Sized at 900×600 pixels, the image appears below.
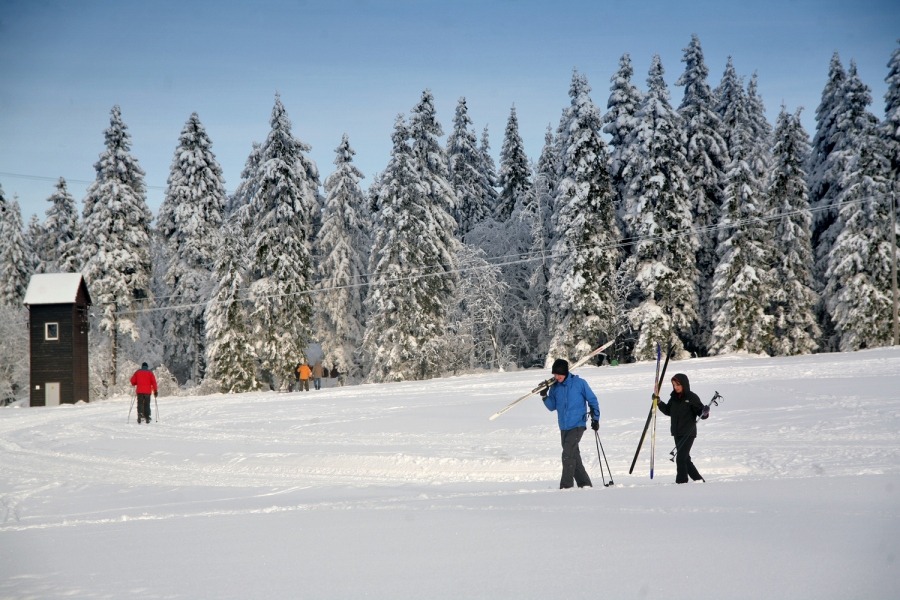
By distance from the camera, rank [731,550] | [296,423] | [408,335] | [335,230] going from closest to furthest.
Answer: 1. [731,550]
2. [296,423]
3. [408,335]
4. [335,230]

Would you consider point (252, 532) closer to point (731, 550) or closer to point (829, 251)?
point (731, 550)

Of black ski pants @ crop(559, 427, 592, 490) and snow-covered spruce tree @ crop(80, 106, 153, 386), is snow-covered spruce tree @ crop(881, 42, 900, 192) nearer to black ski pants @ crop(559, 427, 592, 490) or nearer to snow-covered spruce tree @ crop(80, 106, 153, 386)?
black ski pants @ crop(559, 427, 592, 490)

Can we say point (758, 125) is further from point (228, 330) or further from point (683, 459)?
point (683, 459)

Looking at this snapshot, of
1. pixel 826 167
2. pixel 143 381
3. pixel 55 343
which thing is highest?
pixel 826 167

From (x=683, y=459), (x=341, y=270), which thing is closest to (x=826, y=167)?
(x=341, y=270)

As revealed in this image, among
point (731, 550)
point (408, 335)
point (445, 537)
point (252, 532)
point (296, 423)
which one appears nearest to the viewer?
point (731, 550)

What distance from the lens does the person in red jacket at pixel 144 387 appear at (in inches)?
902

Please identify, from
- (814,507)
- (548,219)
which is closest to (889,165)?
(548,219)

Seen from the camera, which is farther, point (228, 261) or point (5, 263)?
point (5, 263)

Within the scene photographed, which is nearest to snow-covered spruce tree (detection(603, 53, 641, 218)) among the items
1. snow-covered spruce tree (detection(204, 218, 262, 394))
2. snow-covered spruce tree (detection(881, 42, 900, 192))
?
snow-covered spruce tree (detection(881, 42, 900, 192))

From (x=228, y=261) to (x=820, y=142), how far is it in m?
33.2

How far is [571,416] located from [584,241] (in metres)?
31.4

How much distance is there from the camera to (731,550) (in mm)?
6043

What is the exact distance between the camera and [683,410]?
1098 centimetres
